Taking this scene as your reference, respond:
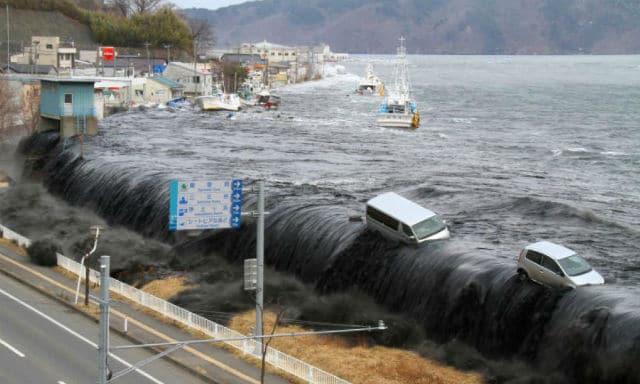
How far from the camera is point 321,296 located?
37.3m

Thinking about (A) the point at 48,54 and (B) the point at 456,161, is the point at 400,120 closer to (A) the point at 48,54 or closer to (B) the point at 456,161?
(B) the point at 456,161

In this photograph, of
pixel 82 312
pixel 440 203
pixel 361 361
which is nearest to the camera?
pixel 361 361

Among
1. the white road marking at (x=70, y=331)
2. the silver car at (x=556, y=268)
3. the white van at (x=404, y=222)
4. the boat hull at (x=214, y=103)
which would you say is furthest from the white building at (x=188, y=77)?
the silver car at (x=556, y=268)

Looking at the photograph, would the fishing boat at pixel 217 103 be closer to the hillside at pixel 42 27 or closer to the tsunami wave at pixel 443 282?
the hillside at pixel 42 27

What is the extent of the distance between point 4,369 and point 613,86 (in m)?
175

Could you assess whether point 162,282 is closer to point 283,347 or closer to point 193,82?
point 283,347

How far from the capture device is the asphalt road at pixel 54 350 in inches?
1120

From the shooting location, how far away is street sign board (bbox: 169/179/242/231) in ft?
99.3

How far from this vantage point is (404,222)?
1483 inches

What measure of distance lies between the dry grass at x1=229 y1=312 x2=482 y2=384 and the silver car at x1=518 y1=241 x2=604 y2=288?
14.2ft

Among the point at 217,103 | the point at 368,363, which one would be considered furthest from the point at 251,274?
the point at 217,103

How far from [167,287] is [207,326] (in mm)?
7060

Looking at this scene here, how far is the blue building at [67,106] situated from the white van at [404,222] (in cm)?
3665

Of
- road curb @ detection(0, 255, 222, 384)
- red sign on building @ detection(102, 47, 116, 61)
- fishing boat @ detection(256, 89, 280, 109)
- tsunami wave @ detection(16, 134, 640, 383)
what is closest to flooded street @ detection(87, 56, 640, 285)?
tsunami wave @ detection(16, 134, 640, 383)
